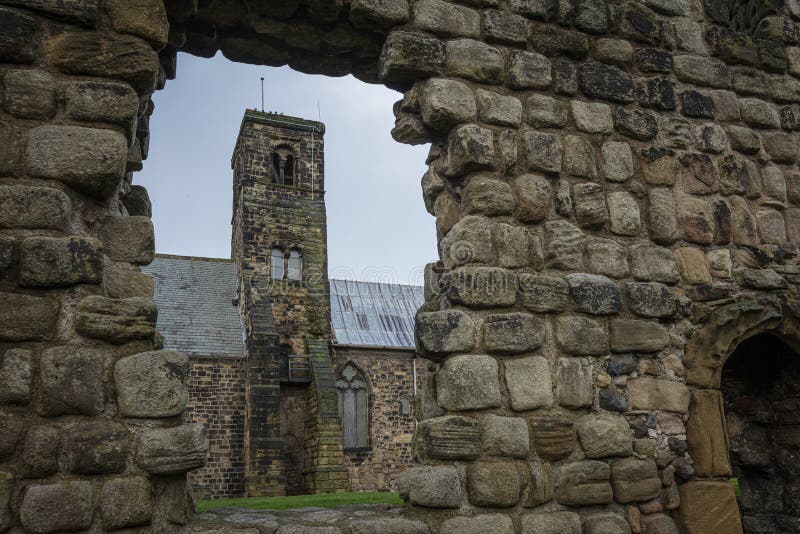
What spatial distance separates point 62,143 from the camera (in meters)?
3.11

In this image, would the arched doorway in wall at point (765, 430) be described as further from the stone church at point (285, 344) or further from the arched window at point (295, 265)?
the arched window at point (295, 265)

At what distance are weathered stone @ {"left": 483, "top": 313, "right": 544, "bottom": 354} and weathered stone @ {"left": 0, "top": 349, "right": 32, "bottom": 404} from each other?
2219mm

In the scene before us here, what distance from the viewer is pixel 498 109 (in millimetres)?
4062

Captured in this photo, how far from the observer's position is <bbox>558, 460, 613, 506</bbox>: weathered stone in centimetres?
358

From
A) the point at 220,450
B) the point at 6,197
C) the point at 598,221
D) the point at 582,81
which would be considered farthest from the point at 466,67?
the point at 220,450

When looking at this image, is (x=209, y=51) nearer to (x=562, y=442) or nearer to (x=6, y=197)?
(x=6, y=197)

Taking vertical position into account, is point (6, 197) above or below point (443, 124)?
below

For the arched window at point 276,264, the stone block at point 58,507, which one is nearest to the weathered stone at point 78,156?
the stone block at point 58,507

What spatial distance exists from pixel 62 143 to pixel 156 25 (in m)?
0.81

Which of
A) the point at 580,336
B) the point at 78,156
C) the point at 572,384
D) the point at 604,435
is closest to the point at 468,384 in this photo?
the point at 572,384

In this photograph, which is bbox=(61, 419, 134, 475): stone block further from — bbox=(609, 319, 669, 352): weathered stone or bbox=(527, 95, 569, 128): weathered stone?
bbox=(527, 95, 569, 128): weathered stone

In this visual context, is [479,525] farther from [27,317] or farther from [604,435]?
[27,317]

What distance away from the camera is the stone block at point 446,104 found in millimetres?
3938

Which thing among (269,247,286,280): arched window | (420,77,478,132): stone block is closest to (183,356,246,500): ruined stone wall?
(269,247,286,280): arched window
